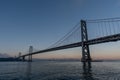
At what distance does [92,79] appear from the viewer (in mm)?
18484

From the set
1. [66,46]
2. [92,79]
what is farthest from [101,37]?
[92,79]

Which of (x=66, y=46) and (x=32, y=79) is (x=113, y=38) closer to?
(x=66, y=46)

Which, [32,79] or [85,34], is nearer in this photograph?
[32,79]

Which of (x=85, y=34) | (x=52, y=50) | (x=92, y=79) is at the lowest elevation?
(x=92, y=79)

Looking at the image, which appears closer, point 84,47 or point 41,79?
point 41,79

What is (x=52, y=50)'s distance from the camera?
7331 centimetres

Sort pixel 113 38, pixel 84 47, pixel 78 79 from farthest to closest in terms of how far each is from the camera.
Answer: pixel 84 47 → pixel 113 38 → pixel 78 79

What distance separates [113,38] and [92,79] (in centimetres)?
3467

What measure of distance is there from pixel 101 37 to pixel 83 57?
1435 cm

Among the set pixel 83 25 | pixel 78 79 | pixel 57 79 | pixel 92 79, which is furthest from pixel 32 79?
pixel 83 25

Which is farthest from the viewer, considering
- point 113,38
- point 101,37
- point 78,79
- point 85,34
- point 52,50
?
point 52,50

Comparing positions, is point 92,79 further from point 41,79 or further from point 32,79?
point 32,79

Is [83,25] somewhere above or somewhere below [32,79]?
above

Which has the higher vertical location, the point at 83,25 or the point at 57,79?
the point at 83,25
